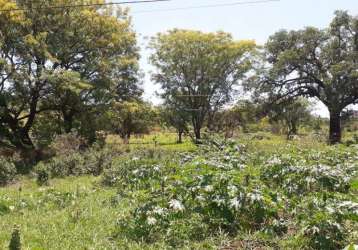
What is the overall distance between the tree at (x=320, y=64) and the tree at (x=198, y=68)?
2.59m

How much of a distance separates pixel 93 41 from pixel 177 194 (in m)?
20.9

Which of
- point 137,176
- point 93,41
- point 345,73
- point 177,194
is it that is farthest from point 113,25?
point 177,194

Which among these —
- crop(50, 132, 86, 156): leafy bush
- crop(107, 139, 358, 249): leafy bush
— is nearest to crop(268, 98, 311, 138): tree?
crop(50, 132, 86, 156): leafy bush

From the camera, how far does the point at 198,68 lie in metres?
31.3

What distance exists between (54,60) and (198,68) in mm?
11636

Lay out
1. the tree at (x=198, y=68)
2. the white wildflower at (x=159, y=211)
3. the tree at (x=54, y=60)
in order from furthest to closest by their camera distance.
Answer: the tree at (x=198, y=68) < the tree at (x=54, y=60) < the white wildflower at (x=159, y=211)

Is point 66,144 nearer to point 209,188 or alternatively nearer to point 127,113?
point 127,113

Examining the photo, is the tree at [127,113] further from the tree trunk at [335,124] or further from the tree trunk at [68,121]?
the tree trunk at [335,124]

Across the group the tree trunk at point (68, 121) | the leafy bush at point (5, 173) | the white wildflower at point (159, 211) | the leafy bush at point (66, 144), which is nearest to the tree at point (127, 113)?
the tree trunk at point (68, 121)

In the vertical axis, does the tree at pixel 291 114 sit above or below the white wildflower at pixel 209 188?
above

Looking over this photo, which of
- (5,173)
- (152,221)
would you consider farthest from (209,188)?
(5,173)

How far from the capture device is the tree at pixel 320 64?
3030cm

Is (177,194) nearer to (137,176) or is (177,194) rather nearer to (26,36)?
(137,176)

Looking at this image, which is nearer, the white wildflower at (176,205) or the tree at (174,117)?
the white wildflower at (176,205)
